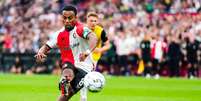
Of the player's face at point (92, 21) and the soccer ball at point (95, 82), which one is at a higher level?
the player's face at point (92, 21)

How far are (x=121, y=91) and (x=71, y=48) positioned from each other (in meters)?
10.2

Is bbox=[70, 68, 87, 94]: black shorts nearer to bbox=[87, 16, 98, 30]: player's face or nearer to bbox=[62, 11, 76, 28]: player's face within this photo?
bbox=[62, 11, 76, 28]: player's face

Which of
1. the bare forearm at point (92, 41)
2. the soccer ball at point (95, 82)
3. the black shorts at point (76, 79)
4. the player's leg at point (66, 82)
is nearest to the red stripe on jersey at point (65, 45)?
the black shorts at point (76, 79)

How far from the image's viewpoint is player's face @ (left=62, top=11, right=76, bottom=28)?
1256cm

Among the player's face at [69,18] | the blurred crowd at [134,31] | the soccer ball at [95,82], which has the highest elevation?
the blurred crowd at [134,31]

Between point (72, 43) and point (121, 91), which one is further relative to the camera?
point (121, 91)

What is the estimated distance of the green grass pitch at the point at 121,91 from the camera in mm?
19688

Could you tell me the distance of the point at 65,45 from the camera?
509 inches

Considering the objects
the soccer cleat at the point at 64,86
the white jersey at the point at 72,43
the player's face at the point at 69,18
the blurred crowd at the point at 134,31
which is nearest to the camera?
the soccer cleat at the point at 64,86

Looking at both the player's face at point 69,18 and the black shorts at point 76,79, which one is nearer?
the player's face at point 69,18

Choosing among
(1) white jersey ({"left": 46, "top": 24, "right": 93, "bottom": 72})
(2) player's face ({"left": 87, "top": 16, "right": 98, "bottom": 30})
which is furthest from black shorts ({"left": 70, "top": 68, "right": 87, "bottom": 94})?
(2) player's face ({"left": 87, "top": 16, "right": 98, "bottom": 30})

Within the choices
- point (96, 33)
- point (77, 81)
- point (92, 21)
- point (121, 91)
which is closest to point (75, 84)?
point (77, 81)

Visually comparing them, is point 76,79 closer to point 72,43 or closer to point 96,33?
point 72,43

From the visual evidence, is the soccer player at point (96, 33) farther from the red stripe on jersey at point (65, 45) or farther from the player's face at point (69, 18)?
the player's face at point (69, 18)
